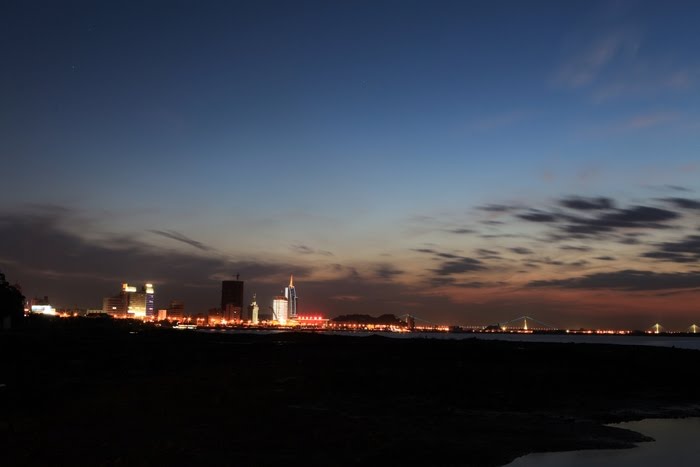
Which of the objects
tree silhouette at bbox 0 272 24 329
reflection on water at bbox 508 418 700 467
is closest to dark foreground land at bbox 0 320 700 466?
reflection on water at bbox 508 418 700 467

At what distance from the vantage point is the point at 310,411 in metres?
24.9

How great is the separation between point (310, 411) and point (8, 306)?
11356 centimetres

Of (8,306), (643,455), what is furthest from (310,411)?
(8,306)

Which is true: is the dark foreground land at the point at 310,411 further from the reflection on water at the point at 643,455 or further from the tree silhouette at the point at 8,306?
the tree silhouette at the point at 8,306

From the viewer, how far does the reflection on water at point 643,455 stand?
1841 cm

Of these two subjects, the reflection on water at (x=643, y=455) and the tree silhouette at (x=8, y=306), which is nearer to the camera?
the reflection on water at (x=643, y=455)

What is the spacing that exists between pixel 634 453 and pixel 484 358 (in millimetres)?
41390

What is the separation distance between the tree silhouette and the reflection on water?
388 feet

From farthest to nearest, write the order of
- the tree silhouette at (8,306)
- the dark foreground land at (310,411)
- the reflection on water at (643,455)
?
the tree silhouette at (8,306)
the reflection on water at (643,455)
the dark foreground land at (310,411)

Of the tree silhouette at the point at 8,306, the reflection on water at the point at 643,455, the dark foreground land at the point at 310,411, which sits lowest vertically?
the reflection on water at the point at 643,455

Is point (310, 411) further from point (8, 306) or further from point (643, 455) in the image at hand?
point (8, 306)

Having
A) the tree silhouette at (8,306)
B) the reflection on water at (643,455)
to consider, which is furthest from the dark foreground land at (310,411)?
the tree silhouette at (8,306)

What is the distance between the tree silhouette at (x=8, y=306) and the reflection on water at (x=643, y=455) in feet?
388

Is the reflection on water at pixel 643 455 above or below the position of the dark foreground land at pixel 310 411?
below
